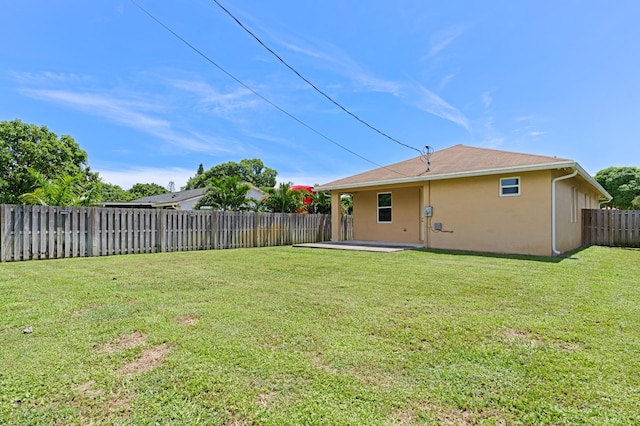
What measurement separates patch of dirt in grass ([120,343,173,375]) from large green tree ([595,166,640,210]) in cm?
4628

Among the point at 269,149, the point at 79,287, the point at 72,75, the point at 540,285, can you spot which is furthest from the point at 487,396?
the point at 269,149

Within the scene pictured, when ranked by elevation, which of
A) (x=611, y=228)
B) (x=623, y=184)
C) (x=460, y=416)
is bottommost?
(x=460, y=416)

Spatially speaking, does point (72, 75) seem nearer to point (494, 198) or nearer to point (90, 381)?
point (90, 381)

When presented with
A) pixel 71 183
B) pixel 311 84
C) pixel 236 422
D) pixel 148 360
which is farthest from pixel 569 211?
pixel 71 183

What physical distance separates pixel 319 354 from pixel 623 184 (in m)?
47.2

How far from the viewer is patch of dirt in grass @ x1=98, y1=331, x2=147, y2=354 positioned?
8.52 ft

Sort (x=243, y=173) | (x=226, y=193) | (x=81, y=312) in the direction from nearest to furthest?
(x=81, y=312), (x=226, y=193), (x=243, y=173)

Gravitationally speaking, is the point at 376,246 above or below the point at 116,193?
below

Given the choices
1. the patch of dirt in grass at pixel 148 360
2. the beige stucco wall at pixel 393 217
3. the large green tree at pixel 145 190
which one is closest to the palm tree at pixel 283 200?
the beige stucco wall at pixel 393 217

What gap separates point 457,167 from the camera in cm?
1105

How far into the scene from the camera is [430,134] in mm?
14352

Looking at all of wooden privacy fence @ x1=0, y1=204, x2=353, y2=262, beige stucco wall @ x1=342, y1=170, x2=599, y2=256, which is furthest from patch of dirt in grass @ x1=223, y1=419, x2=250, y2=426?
beige stucco wall @ x1=342, y1=170, x2=599, y2=256

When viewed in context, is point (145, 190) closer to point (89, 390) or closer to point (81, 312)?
point (81, 312)

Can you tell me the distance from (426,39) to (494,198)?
230 inches
